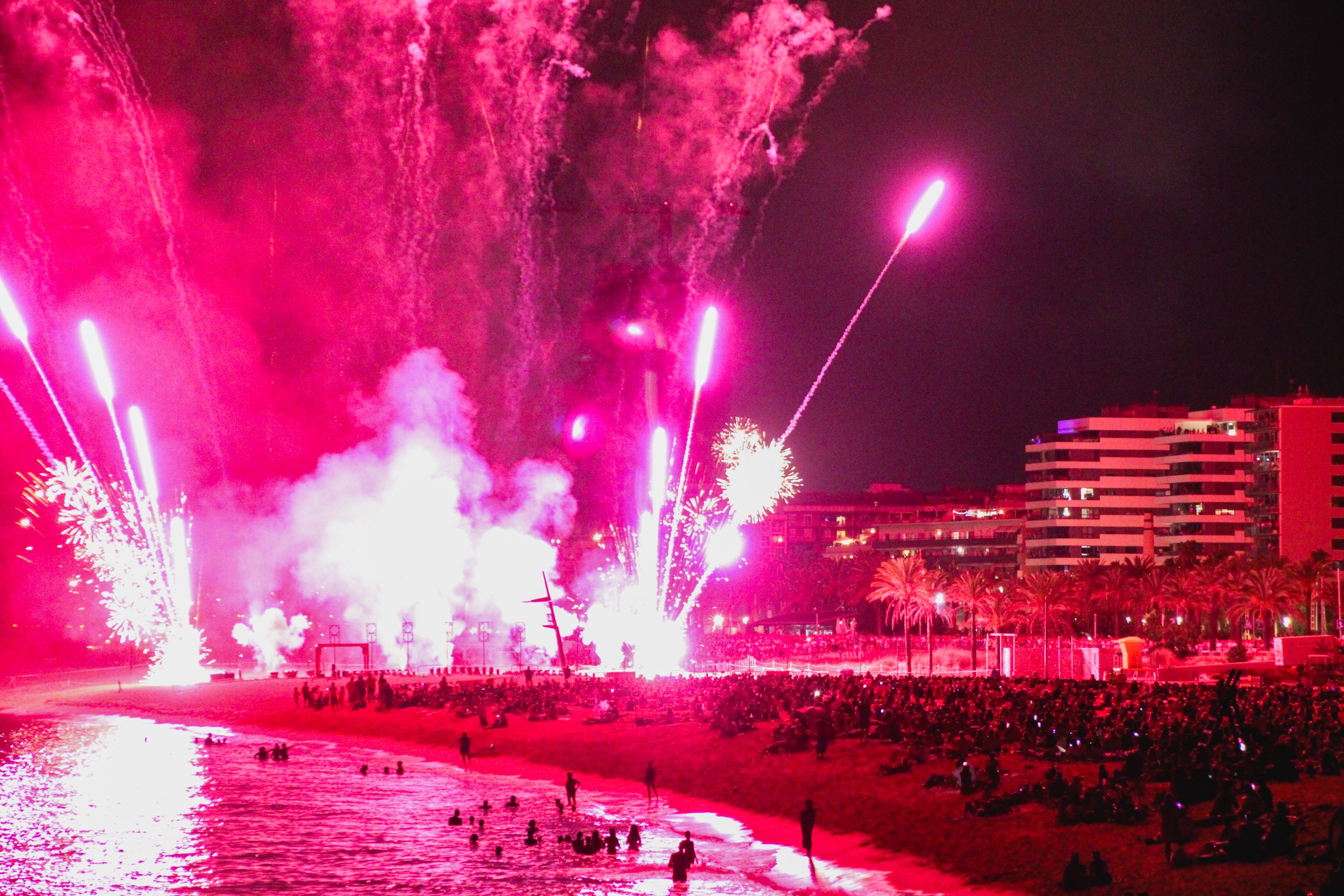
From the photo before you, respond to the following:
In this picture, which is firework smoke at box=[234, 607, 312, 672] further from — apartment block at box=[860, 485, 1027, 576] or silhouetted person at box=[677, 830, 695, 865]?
apartment block at box=[860, 485, 1027, 576]

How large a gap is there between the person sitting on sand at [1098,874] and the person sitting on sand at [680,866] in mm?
8177

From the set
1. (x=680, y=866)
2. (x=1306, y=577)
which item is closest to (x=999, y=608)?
(x=1306, y=577)

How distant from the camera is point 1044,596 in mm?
74438

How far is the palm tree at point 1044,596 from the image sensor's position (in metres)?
74.9

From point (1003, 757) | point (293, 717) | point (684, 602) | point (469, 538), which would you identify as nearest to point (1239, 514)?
point (684, 602)

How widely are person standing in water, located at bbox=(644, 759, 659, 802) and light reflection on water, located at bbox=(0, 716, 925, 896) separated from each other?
1.30ft

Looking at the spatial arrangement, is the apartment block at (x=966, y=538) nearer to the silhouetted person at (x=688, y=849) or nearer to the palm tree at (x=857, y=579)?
the palm tree at (x=857, y=579)

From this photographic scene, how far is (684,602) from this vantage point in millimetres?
90250

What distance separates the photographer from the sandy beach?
2389cm

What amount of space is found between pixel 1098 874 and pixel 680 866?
8466 millimetres

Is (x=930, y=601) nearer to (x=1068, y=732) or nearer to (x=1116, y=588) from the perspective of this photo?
(x=1116, y=588)

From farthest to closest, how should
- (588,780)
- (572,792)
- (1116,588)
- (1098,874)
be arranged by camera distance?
1. (1116,588)
2. (588,780)
3. (572,792)
4. (1098,874)

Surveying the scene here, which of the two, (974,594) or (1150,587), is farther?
(1150,587)

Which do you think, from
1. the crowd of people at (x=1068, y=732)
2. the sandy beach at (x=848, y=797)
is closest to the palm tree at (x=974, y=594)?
the crowd of people at (x=1068, y=732)
